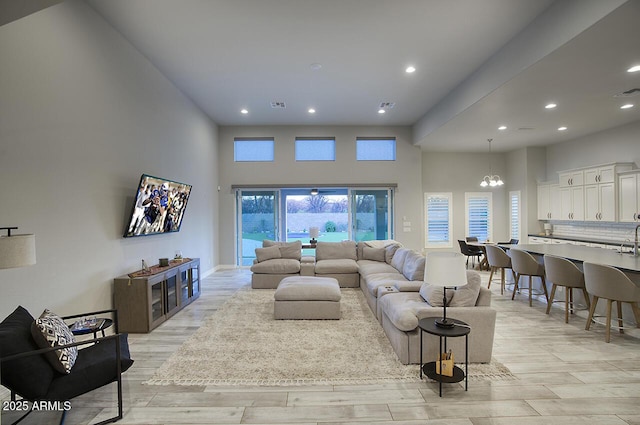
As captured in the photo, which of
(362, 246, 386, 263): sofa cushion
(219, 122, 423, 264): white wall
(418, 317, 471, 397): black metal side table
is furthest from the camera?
(219, 122, 423, 264): white wall

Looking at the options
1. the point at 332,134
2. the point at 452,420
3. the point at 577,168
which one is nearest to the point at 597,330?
the point at 452,420

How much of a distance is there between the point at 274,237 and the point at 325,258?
2329 millimetres

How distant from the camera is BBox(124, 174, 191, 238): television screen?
421cm

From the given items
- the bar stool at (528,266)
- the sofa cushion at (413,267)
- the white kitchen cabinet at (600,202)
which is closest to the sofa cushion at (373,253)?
the sofa cushion at (413,267)

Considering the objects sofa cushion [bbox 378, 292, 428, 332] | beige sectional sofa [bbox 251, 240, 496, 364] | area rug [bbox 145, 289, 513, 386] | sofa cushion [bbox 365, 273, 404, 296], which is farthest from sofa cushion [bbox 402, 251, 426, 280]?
area rug [bbox 145, 289, 513, 386]

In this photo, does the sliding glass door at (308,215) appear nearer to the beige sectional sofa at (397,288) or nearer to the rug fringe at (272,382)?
the beige sectional sofa at (397,288)

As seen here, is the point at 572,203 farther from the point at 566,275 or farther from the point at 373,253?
the point at 373,253

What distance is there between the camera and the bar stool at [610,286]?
3.48 m

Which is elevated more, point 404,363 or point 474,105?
point 474,105

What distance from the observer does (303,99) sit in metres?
6.53

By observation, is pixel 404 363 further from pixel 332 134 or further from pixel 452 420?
pixel 332 134

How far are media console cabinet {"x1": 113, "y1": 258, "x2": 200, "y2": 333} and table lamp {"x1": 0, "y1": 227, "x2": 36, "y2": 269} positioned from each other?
2.15m

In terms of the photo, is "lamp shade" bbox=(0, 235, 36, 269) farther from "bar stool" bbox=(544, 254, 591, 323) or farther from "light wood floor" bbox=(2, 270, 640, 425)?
"bar stool" bbox=(544, 254, 591, 323)

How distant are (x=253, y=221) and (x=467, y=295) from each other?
6.47 m
